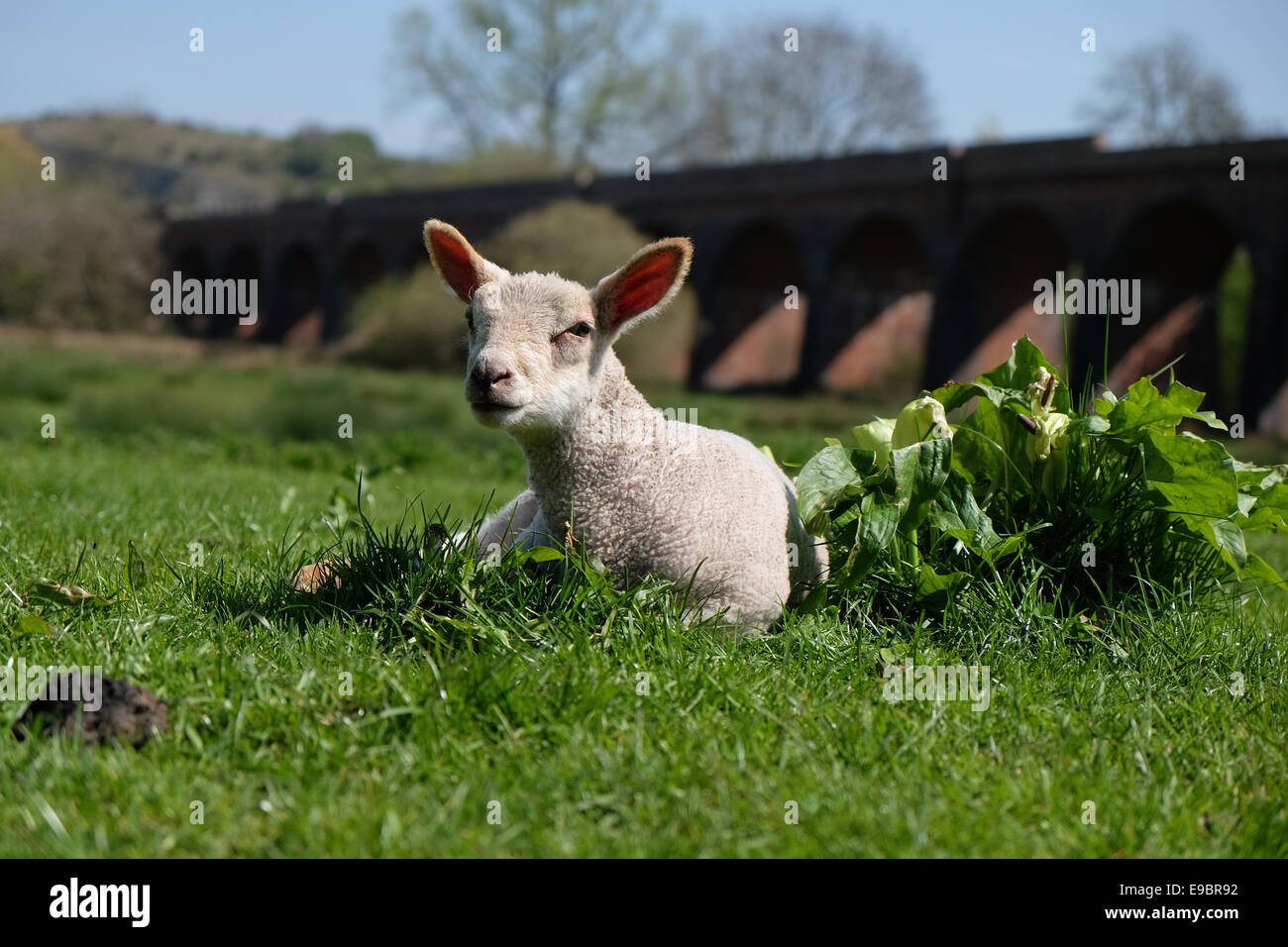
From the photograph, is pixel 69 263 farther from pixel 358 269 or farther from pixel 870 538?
pixel 870 538

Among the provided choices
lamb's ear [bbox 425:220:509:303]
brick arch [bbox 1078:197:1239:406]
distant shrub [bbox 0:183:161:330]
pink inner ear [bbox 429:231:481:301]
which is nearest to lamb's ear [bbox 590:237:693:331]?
lamb's ear [bbox 425:220:509:303]

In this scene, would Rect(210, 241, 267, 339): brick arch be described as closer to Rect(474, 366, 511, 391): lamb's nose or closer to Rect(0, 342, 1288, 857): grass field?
Rect(0, 342, 1288, 857): grass field

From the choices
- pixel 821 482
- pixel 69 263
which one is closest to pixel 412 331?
pixel 69 263

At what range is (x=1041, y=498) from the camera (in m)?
4.57

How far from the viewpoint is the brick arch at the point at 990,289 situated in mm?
28141

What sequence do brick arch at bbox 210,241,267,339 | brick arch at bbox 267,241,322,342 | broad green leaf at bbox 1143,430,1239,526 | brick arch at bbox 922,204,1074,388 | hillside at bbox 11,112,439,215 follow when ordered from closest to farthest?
1. broad green leaf at bbox 1143,430,1239,526
2. brick arch at bbox 922,204,1074,388
3. brick arch at bbox 267,241,322,342
4. brick arch at bbox 210,241,267,339
5. hillside at bbox 11,112,439,215

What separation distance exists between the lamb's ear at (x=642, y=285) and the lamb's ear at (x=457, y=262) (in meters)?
0.40

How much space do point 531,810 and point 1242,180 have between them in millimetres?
24062

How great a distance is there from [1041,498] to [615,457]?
5.80ft

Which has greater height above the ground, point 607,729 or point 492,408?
point 492,408

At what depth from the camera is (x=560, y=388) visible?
3.72m

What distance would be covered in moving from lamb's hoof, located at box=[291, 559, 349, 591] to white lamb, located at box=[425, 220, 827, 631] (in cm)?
60

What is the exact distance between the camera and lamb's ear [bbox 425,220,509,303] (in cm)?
405

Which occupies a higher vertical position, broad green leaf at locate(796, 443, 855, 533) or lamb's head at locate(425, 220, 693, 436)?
lamb's head at locate(425, 220, 693, 436)
